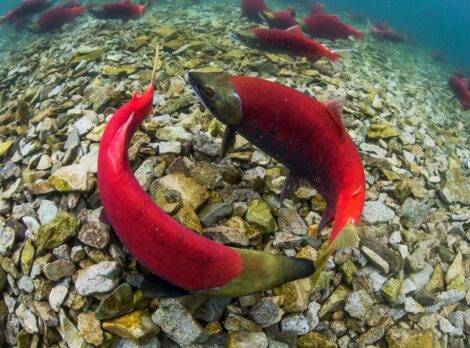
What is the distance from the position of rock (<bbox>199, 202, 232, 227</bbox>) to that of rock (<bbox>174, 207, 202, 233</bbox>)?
8cm

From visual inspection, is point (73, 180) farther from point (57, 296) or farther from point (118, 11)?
point (118, 11)

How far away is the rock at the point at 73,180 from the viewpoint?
114 inches

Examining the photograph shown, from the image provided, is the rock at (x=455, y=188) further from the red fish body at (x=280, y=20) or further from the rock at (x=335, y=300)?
the red fish body at (x=280, y=20)

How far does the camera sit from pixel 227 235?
2.65 meters

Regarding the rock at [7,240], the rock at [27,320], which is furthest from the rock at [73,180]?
the rock at [27,320]

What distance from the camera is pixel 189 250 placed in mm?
1992

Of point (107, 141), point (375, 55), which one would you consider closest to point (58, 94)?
point (107, 141)

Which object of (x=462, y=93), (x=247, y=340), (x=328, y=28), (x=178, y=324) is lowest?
(x=462, y=93)

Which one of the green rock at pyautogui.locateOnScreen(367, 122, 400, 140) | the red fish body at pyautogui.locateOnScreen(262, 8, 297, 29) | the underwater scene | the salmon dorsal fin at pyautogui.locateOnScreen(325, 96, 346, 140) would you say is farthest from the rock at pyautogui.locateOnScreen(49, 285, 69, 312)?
the red fish body at pyautogui.locateOnScreen(262, 8, 297, 29)

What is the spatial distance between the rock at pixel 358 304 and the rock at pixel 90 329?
69.0 inches

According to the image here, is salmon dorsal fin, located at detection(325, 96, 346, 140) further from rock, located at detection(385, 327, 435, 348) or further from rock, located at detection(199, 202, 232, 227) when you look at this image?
rock, located at detection(385, 327, 435, 348)

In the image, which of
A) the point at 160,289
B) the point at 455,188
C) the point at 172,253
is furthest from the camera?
the point at 455,188

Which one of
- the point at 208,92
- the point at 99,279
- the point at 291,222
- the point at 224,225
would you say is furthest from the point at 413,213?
the point at 99,279

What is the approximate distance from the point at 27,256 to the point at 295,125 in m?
2.20
